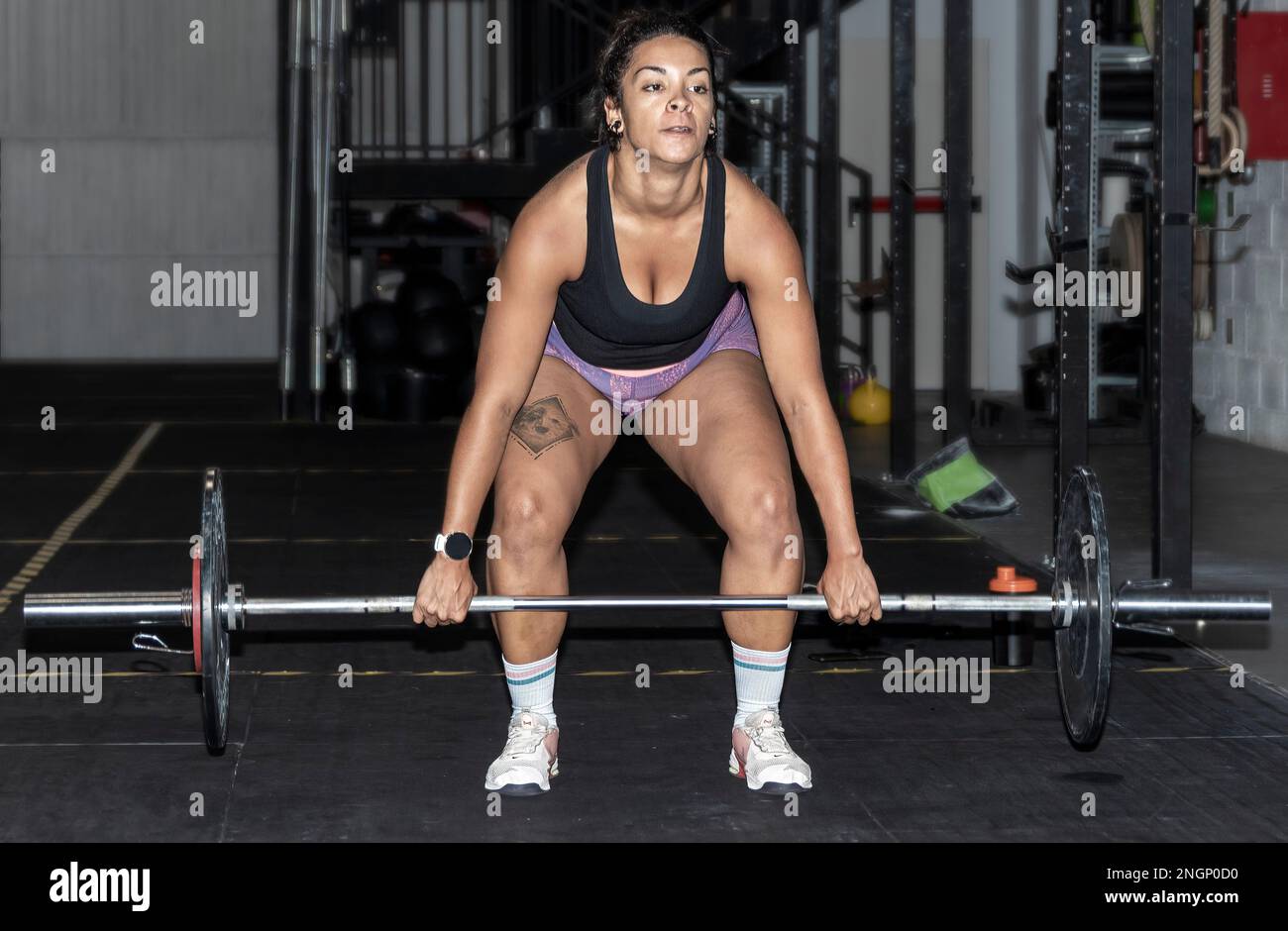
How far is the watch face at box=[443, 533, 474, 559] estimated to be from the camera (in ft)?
8.95

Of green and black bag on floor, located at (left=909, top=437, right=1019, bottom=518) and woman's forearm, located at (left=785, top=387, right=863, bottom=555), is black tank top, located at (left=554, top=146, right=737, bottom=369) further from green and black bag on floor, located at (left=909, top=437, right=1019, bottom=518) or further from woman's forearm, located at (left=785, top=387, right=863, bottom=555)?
green and black bag on floor, located at (left=909, top=437, right=1019, bottom=518)

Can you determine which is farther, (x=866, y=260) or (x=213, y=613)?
(x=866, y=260)

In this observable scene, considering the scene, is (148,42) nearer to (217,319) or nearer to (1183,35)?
(217,319)

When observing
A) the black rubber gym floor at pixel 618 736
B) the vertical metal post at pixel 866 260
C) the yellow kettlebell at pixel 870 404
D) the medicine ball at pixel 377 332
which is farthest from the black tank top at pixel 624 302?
the vertical metal post at pixel 866 260

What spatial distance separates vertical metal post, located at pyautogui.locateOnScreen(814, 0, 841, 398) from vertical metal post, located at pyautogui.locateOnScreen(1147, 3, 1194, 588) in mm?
3813

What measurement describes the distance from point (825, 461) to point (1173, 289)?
1.84m

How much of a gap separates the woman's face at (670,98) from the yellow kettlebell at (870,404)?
23.6ft

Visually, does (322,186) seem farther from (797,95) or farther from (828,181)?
(828,181)

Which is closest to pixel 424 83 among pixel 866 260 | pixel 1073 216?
pixel 866 260

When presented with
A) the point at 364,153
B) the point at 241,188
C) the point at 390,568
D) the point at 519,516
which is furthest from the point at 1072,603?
the point at 241,188

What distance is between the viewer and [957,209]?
6617 millimetres
